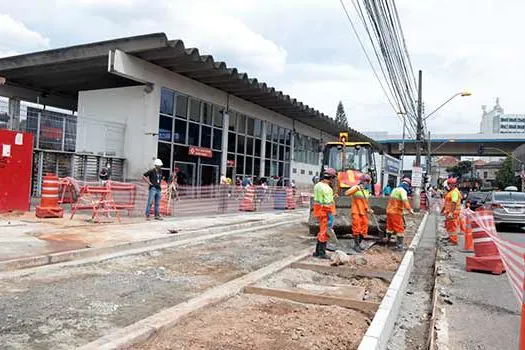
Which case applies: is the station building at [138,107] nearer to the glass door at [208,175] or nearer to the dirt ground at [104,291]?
the glass door at [208,175]

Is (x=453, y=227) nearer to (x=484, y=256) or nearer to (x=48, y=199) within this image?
(x=484, y=256)

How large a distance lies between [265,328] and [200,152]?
19425 mm

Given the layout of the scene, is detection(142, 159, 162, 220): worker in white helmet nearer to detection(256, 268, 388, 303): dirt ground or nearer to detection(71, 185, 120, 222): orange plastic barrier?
detection(71, 185, 120, 222): orange plastic barrier

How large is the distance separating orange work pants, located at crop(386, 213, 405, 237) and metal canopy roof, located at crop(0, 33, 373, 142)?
A: 11134 millimetres

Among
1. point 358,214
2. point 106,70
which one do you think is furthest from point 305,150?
point 358,214

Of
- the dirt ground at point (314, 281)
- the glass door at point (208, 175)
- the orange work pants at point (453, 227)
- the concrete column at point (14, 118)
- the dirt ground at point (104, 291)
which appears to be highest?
the concrete column at point (14, 118)

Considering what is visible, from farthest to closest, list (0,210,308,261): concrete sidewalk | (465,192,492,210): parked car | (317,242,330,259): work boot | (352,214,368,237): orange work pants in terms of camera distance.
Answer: (465,192,492,210): parked car, (352,214,368,237): orange work pants, (317,242,330,259): work boot, (0,210,308,261): concrete sidewalk

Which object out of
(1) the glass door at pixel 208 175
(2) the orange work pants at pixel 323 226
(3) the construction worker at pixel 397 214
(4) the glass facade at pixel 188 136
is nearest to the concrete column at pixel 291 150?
(4) the glass facade at pixel 188 136

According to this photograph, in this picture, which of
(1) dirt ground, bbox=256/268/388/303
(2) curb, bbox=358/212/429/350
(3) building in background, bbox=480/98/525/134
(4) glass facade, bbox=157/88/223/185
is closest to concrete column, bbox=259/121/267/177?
(4) glass facade, bbox=157/88/223/185

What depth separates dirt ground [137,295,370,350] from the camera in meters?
4.39

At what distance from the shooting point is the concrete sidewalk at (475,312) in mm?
5277

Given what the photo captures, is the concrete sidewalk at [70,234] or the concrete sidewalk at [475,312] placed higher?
the concrete sidewalk at [70,234]

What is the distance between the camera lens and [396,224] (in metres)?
11.1

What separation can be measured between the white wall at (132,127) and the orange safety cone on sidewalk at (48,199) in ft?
24.7
